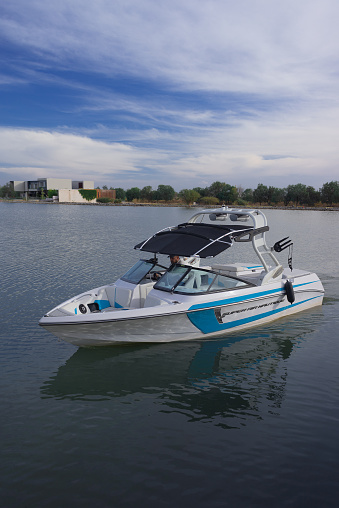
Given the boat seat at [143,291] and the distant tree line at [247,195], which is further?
the distant tree line at [247,195]

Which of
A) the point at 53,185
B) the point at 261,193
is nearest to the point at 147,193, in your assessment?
the point at 53,185

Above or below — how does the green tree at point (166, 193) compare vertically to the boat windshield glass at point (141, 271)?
above

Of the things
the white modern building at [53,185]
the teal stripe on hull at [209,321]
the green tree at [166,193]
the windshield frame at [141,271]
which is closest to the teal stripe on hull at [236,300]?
the teal stripe on hull at [209,321]

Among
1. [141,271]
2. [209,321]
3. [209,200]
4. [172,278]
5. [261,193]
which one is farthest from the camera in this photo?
[209,200]

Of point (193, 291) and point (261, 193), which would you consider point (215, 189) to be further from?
point (193, 291)

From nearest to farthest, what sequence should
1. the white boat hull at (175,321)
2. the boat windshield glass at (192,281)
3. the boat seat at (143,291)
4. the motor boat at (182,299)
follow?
the white boat hull at (175,321), the motor boat at (182,299), the boat windshield glass at (192,281), the boat seat at (143,291)

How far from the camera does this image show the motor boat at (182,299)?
9844 millimetres

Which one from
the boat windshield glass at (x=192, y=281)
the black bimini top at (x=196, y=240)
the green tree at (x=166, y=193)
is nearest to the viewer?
the boat windshield glass at (x=192, y=281)

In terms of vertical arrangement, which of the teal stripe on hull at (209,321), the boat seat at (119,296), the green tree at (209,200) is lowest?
the teal stripe on hull at (209,321)

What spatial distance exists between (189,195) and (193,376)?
16206 centimetres

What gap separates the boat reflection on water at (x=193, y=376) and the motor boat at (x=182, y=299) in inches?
17.2

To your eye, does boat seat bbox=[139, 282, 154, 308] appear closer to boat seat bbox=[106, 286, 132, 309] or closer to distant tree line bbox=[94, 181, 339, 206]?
boat seat bbox=[106, 286, 132, 309]

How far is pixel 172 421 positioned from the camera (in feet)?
23.9

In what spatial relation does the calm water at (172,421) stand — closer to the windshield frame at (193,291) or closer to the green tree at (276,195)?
the windshield frame at (193,291)
